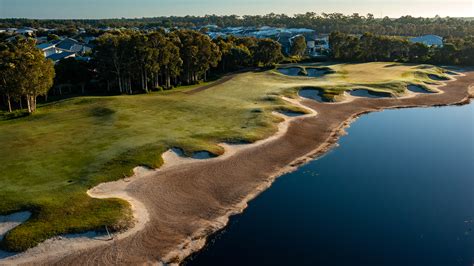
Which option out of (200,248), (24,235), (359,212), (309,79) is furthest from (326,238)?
(309,79)

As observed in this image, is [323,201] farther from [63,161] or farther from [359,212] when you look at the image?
[63,161]

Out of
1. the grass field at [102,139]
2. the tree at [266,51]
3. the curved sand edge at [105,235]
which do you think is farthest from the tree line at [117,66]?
the curved sand edge at [105,235]

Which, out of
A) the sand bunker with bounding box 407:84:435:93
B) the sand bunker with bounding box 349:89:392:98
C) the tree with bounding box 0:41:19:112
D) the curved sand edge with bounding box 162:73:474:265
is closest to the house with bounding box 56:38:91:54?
the tree with bounding box 0:41:19:112

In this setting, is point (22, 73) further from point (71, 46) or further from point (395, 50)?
point (395, 50)

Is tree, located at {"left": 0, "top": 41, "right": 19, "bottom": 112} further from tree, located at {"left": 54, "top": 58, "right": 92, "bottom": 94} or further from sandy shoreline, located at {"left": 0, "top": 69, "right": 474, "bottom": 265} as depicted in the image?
sandy shoreline, located at {"left": 0, "top": 69, "right": 474, "bottom": 265}

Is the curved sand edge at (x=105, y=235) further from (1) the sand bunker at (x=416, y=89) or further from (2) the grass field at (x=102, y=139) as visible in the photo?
(1) the sand bunker at (x=416, y=89)

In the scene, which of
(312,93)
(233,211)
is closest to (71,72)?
(312,93)
